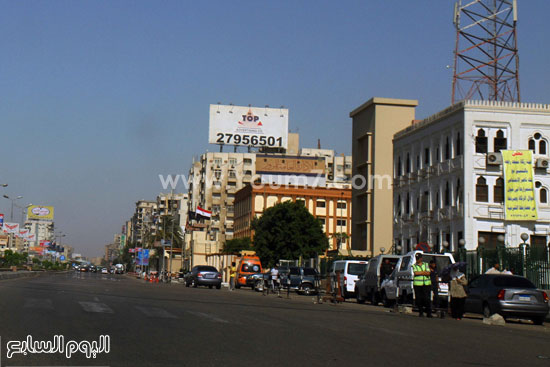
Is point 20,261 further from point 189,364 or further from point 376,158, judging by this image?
point 189,364

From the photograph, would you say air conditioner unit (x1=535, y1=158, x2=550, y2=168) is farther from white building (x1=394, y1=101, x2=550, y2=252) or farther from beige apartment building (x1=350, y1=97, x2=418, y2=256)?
beige apartment building (x1=350, y1=97, x2=418, y2=256)

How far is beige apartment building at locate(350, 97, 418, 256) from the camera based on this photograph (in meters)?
67.6

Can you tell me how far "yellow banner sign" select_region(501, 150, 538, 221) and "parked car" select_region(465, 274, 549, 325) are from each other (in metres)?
Result: 27.9

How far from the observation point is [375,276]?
1277 inches

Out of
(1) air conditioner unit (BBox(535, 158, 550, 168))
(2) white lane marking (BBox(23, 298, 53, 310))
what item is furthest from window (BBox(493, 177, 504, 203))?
(2) white lane marking (BBox(23, 298, 53, 310))

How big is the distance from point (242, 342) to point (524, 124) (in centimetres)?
4315

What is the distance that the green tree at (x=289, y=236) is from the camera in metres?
79.2

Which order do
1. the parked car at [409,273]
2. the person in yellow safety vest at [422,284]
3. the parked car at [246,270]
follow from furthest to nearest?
the parked car at [246,270] → the parked car at [409,273] → the person in yellow safety vest at [422,284]

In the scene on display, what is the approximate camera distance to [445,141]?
54344 millimetres

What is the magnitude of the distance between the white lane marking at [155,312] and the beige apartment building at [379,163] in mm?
49351

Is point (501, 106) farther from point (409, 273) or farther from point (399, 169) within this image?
point (409, 273)

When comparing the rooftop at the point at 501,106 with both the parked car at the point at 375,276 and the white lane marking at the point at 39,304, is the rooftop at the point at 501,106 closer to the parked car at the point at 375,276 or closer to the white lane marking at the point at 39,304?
the parked car at the point at 375,276

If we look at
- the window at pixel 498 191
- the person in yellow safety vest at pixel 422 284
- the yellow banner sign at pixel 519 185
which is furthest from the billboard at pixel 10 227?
the person in yellow safety vest at pixel 422 284

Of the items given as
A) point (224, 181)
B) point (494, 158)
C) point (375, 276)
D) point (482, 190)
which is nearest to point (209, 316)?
point (375, 276)
